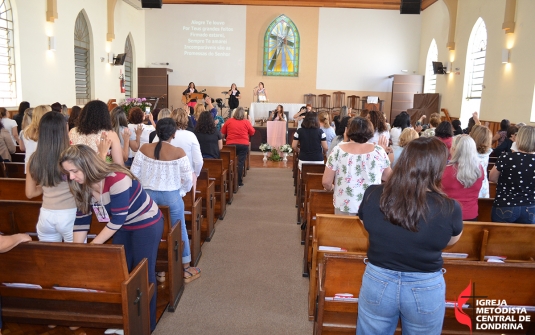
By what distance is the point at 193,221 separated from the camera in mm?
3855

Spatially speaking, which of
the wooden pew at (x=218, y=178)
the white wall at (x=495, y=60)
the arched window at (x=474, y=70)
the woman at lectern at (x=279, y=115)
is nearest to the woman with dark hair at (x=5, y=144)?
the wooden pew at (x=218, y=178)

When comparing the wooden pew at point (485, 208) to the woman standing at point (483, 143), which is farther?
the woman standing at point (483, 143)

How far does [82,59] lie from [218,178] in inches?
325

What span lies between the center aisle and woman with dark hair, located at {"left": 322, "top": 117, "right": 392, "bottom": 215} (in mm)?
909

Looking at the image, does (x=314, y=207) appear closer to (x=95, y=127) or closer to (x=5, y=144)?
(x=95, y=127)

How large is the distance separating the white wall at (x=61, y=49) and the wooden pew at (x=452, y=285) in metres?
8.61

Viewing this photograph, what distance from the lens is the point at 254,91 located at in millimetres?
15562

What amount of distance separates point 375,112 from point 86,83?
9804 mm

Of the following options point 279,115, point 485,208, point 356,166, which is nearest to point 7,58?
point 279,115

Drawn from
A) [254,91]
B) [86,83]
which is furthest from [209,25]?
[86,83]

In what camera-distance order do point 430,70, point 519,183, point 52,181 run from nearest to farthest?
point 52,181, point 519,183, point 430,70

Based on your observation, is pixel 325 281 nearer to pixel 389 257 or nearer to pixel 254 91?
pixel 389 257

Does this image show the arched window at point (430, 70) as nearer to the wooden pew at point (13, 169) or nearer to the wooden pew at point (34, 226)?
the wooden pew at point (13, 169)

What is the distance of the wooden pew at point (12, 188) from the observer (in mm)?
3711
